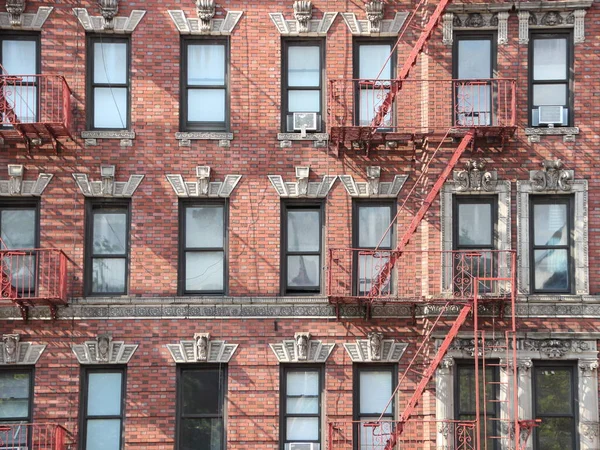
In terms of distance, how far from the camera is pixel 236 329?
2388cm

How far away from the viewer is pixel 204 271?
24344 millimetres

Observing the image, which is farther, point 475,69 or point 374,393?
point 475,69

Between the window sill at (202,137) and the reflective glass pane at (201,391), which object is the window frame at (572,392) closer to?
the reflective glass pane at (201,391)

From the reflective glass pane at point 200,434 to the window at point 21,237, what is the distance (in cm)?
397

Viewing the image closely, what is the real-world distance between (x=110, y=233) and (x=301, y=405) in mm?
5011

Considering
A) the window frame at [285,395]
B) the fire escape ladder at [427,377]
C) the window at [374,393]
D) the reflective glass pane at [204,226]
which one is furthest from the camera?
the reflective glass pane at [204,226]

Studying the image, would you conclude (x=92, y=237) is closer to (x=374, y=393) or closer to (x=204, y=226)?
(x=204, y=226)

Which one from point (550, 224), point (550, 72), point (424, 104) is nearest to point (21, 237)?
point (424, 104)


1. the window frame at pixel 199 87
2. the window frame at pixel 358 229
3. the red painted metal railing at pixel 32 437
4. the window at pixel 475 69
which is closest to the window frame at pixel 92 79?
the window frame at pixel 199 87

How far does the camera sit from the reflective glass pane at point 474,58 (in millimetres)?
24719

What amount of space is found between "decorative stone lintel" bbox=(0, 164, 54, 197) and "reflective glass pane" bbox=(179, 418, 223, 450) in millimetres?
5299

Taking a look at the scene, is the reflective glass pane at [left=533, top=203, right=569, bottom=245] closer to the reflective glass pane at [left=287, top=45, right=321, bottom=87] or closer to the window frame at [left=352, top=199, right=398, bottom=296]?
the window frame at [left=352, top=199, right=398, bottom=296]

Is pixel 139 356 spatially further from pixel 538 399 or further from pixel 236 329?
pixel 538 399

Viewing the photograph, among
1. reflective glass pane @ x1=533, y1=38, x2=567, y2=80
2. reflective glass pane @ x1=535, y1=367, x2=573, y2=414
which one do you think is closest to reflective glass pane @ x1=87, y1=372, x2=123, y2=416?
reflective glass pane @ x1=535, y1=367, x2=573, y2=414
